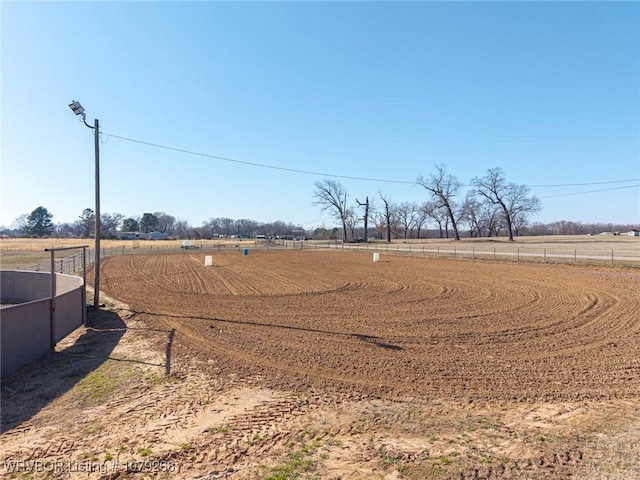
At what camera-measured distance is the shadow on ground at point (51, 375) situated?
18.0 ft

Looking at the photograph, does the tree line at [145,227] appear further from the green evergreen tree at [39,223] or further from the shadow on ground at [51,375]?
the shadow on ground at [51,375]

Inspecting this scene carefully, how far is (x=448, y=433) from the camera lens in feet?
15.3

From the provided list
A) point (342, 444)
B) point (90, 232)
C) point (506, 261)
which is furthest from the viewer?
point (90, 232)

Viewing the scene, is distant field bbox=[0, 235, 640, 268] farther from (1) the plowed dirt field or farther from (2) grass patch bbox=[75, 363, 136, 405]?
(2) grass patch bbox=[75, 363, 136, 405]

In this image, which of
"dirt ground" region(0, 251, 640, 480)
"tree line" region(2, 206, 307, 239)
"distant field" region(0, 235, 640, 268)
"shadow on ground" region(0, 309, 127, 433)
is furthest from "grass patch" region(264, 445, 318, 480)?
"tree line" region(2, 206, 307, 239)

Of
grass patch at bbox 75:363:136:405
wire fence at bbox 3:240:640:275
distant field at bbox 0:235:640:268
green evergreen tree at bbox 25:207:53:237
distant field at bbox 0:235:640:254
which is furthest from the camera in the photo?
green evergreen tree at bbox 25:207:53:237

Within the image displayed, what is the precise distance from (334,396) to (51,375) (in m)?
5.01

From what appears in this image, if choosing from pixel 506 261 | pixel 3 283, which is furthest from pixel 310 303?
pixel 506 261

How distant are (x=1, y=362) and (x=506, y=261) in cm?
3055

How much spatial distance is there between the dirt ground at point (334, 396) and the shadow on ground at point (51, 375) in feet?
0.14

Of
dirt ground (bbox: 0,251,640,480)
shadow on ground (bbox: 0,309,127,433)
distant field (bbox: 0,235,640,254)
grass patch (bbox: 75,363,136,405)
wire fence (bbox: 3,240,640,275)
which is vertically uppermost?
distant field (bbox: 0,235,640,254)

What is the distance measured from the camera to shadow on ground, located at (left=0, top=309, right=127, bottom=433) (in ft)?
18.0

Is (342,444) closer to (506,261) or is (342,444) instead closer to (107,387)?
(107,387)

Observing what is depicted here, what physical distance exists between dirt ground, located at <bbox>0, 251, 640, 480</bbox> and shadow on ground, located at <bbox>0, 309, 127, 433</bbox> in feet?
0.14
